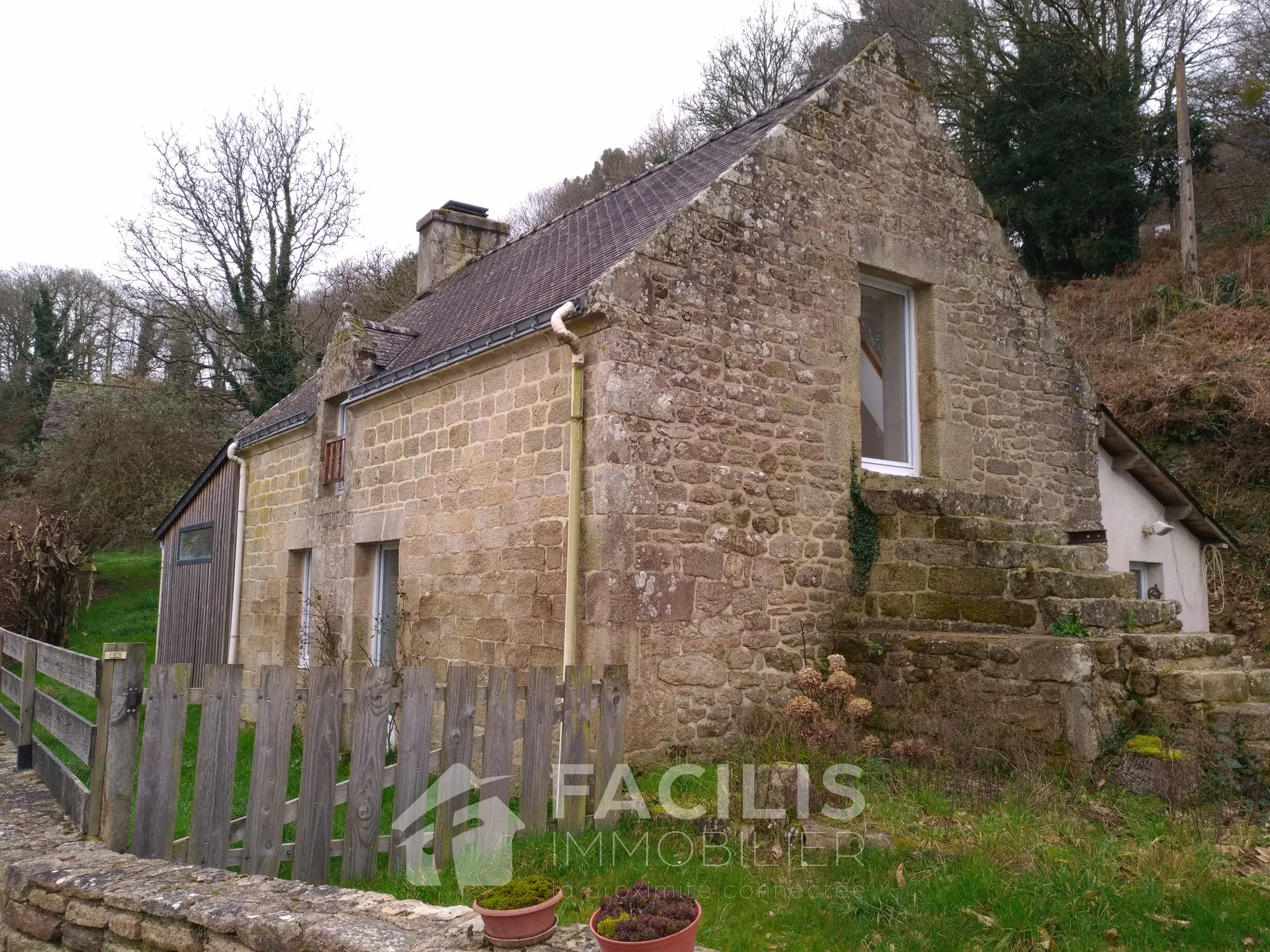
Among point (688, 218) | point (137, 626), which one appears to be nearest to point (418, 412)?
point (688, 218)

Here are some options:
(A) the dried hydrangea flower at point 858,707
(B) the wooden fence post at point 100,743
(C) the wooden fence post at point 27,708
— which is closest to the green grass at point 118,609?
(C) the wooden fence post at point 27,708

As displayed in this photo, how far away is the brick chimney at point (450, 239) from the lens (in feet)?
46.5

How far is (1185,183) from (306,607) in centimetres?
1852

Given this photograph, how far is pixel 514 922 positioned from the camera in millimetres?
3307

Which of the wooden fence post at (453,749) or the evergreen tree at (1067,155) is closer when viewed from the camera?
the wooden fence post at (453,749)

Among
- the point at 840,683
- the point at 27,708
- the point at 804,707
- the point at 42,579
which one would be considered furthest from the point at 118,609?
the point at 840,683

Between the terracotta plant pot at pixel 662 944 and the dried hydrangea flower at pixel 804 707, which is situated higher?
the dried hydrangea flower at pixel 804 707

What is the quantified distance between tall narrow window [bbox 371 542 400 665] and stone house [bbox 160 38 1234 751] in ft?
0.11

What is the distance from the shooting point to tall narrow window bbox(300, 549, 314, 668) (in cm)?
1066

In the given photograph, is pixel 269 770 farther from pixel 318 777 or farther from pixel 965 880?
pixel 965 880

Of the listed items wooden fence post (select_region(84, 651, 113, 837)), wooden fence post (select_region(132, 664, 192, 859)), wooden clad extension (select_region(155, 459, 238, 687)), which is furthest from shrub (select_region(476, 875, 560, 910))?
wooden clad extension (select_region(155, 459, 238, 687))

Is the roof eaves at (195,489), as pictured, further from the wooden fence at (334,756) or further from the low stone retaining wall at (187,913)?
the low stone retaining wall at (187,913)

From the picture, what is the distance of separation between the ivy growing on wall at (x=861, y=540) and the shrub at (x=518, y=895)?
16.1ft

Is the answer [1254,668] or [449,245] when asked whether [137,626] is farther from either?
[1254,668]
